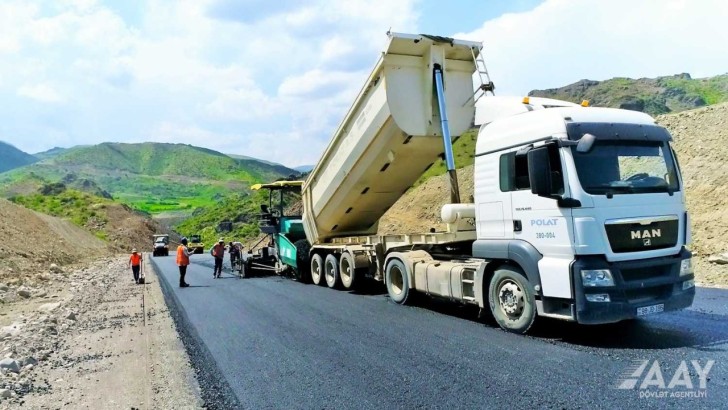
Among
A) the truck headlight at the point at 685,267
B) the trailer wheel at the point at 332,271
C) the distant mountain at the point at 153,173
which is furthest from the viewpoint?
A: the distant mountain at the point at 153,173

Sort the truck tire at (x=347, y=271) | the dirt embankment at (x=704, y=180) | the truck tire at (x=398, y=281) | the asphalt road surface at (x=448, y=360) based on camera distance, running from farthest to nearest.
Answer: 1. the dirt embankment at (x=704, y=180)
2. the truck tire at (x=347, y=271)
3. the truck tire at (x=398, y=281)
4. the asphalt road surface at (x=448, y=360)

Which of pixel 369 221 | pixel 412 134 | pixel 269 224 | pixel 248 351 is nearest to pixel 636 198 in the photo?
pixel 412 134

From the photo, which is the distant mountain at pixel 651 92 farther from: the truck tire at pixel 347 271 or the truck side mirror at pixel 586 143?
the truck side mirror at pixel 586 143

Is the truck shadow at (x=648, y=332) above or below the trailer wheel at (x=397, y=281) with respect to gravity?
below

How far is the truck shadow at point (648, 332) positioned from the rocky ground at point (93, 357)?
4408mm

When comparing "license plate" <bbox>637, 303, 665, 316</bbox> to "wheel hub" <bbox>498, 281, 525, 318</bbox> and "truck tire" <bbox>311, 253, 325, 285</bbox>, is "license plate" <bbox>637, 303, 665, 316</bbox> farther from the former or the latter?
"truck tire" <bbox>311, 253, 325, 285</bbox>

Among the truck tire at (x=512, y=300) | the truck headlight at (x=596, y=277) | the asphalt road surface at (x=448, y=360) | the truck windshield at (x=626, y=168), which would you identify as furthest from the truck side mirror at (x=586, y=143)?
the asphalt road surface at (x=448, y=360)

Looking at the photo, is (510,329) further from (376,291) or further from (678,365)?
(376,291)

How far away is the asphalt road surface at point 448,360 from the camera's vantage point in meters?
4.70

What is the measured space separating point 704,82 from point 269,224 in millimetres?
93693

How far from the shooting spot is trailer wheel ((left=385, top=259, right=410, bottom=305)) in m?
9.60

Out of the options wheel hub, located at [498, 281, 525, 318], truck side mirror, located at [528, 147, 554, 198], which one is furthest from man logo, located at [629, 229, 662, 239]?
wheel hub, located at [498, 281, 525, 318]

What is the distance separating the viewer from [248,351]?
677cm

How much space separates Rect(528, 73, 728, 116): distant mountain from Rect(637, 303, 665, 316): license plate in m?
69.9
